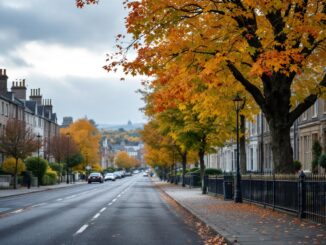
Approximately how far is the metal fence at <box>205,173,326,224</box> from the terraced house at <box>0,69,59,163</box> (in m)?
40.4

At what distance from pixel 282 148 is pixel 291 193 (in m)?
2.93

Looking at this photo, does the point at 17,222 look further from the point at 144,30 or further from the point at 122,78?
the point at 144,30

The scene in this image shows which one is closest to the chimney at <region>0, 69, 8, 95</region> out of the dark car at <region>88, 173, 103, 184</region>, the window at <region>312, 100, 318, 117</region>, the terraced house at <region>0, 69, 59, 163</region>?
the terraced house at <region>0, 69, 59, 163</region>

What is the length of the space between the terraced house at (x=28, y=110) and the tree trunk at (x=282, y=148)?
4356 centimetres

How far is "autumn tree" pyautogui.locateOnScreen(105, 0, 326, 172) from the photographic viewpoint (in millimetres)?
17219

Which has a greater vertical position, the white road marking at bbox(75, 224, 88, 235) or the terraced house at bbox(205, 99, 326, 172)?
A: the terraced house at bbox(205, 99, 326, 172)

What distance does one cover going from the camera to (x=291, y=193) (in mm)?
18156

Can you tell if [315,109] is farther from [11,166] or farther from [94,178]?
[94,178]

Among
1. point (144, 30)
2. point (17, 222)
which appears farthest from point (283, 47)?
point (17, 222)

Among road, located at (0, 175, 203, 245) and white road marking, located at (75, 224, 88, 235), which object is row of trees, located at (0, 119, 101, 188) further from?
white road marking, located at (75, 224, 88, 235)

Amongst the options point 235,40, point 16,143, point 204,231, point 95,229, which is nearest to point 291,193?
point 204,231

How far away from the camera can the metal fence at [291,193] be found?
1535 cm

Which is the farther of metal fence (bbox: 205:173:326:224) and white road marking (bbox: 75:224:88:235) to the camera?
metal fence (bbox: 205:173:326:224)

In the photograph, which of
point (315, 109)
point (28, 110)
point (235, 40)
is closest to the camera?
point (235, 40)
